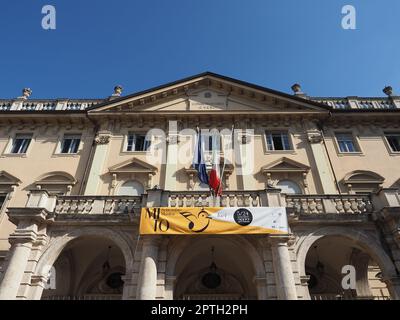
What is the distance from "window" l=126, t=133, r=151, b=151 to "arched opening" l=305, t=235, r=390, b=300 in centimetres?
1189

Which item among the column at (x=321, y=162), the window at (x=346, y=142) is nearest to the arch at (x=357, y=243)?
the column at (x=321, y=162)

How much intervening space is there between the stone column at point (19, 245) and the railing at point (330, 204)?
10.8 meters

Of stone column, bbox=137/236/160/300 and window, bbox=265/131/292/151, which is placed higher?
window, bbox=265/131/292/151

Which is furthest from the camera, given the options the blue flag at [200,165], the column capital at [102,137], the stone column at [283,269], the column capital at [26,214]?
the column capital at [102,137]

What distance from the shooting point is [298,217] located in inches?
469

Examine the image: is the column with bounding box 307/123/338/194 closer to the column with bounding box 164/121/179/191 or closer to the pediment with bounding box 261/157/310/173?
the pediment with bounding box 261/157/310/173

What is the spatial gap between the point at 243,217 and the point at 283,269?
2.38 metres

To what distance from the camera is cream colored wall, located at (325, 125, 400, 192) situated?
17.6m

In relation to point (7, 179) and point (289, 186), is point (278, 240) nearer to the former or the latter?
point (289, 186)

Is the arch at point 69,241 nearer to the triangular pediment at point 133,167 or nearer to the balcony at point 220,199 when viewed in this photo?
the balcony at point 220,199

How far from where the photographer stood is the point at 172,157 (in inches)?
711

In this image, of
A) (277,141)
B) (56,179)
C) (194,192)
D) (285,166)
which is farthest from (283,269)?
(56,179)

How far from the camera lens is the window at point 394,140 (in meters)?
19.1

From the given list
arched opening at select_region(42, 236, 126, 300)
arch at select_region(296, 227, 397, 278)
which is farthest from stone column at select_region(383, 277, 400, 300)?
arched opening at select_region(42, 236, 126, 300)
